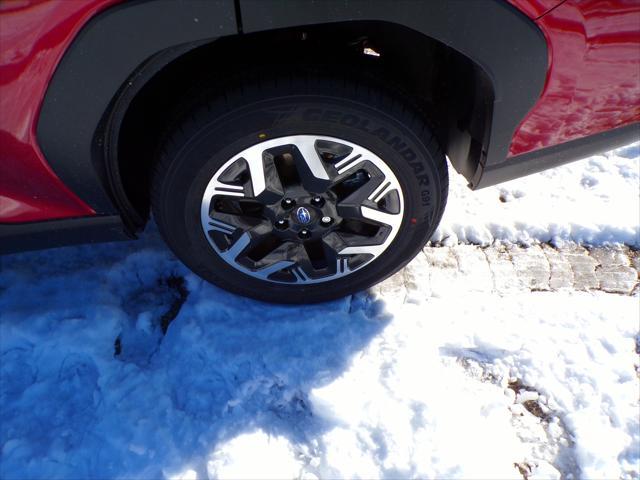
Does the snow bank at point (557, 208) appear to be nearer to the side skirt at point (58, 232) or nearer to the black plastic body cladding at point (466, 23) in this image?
the black plastic body cladding at point (466, 23)

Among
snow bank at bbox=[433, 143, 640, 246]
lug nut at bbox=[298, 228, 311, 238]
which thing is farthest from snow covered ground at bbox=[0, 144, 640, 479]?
lug nut at bbox=[298, 228, 311, 238]

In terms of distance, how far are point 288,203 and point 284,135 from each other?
27 cm

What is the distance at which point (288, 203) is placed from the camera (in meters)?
1.82

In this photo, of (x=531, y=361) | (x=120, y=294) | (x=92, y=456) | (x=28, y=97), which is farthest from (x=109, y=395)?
(x=531, y=361)

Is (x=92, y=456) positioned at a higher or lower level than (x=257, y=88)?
lower

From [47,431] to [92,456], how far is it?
21cm

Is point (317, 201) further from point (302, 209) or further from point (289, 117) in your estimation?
point (289, 117)

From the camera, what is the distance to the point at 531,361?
2035 millimetres

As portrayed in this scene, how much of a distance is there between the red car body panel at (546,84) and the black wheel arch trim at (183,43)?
1.2 inches

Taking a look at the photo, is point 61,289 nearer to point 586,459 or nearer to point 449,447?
point 449,447

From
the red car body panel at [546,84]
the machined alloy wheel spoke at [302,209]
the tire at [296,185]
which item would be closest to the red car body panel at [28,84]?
the red car body panel at [546,84]

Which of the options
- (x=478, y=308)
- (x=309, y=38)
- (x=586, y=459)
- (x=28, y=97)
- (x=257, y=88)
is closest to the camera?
(x=28, y=97)

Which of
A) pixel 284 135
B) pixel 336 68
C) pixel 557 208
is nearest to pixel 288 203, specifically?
pixel 284 135

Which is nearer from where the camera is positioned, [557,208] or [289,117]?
[289,117]
